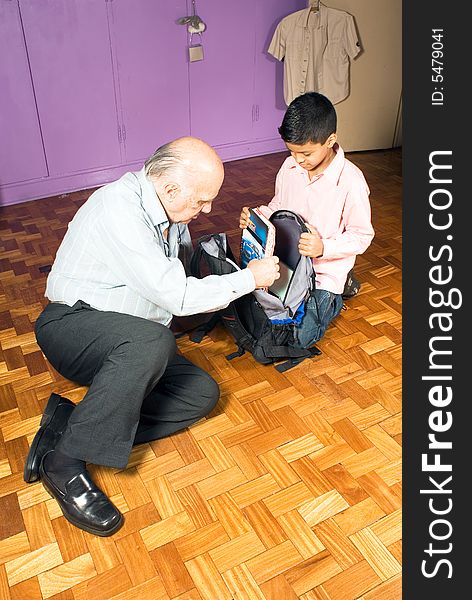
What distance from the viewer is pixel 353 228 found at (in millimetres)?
2465

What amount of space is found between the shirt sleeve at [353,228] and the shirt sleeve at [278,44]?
8.10ft

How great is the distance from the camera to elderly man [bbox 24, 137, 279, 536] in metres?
1.81

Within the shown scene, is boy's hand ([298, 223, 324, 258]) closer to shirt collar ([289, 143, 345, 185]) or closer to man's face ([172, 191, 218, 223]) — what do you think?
shirt collar ([289, 143, 345, 185])

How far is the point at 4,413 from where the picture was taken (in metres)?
2.27

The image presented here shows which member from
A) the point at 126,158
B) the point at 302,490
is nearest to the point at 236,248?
the point at 126,158

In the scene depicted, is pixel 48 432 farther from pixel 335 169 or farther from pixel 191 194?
pixel 335 169

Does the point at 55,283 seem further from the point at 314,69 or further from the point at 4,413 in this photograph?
the point at 314,69

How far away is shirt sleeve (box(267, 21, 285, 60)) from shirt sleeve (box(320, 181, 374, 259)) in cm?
247

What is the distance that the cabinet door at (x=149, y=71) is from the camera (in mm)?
4039

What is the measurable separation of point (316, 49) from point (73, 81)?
175 cm

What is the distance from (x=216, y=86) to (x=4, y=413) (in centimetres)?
312

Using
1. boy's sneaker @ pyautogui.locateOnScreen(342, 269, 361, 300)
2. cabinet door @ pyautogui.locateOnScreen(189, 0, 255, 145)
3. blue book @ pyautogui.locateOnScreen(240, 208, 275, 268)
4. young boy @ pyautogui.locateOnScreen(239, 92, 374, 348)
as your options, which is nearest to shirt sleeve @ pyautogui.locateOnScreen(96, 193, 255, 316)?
blue book @ pyautogui.locateOnScreen(240, 208, 275, 268)

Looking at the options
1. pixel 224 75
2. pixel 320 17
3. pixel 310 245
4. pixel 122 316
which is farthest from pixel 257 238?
pixel 320 17

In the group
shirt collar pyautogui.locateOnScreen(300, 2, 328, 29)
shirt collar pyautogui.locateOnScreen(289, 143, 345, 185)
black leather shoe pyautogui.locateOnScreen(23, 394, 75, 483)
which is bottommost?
black leather shoe pyautogui.locateOnScreen(23, 394, 75, 483)
